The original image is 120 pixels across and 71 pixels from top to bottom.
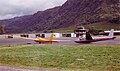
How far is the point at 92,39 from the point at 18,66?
3456 cm

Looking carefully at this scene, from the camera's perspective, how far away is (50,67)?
950 inches

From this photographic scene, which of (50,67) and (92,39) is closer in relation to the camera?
(50,67)

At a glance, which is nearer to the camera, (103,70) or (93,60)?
(103,70)

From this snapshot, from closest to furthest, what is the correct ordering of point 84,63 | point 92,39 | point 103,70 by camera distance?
point 103,70, point 84,63, point 92,39

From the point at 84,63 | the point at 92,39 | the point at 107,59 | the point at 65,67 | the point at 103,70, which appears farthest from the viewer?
the point at 92,39

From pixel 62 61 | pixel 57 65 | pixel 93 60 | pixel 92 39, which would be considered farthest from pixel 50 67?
pixel 92 39

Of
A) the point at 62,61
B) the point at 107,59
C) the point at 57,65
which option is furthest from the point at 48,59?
the point at 107,59

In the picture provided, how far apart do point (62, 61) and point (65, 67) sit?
3.20 meters

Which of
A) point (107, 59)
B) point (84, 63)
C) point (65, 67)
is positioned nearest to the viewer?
point (65, 67)

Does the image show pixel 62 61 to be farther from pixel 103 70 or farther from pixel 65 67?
pixel 103 70

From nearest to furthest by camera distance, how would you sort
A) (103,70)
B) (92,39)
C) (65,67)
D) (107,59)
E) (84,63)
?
1. (103,70)
2. (65,67)
3. (84,63)
4. (107,59)
5. (92,39)

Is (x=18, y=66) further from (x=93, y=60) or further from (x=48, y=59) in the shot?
(x=93, y=60)

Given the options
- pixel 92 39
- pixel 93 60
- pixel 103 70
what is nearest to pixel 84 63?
pixel 93 60

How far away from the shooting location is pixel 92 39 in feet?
192
